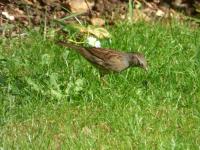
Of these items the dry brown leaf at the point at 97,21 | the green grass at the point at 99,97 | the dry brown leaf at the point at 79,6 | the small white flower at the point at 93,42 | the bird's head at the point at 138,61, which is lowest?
the green grass at the point at 99,97

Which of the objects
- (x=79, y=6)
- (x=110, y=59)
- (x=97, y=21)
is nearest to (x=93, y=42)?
(x=97, y=21)

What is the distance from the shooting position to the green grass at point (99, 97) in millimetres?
7457

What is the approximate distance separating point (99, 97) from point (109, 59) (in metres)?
0.71

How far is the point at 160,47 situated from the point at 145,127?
6.92 feet

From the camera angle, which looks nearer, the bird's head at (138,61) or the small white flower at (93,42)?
the bird's head at (138,61)

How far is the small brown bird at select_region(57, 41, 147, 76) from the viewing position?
8.73 metres

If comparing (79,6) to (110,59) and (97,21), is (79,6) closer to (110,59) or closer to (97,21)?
(97,21)

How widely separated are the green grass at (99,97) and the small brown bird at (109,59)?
0.11 meters

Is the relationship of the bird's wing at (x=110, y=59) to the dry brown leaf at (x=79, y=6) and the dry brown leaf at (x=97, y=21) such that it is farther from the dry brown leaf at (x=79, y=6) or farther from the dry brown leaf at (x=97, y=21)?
the dry brown leaf at (x=79, y=6)

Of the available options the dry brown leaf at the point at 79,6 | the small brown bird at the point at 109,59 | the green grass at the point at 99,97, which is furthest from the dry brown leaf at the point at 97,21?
the small brown bird at the point at 109,59

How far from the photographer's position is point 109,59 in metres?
8.91

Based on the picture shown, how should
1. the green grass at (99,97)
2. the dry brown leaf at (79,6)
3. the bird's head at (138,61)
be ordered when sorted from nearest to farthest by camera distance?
the green grass at (99,97)
the bird's head at (138,61)
the dry brown leaf at (79,6)

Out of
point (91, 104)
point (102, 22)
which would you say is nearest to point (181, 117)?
point (91, 104)

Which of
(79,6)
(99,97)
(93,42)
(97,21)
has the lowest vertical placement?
(99,97)
